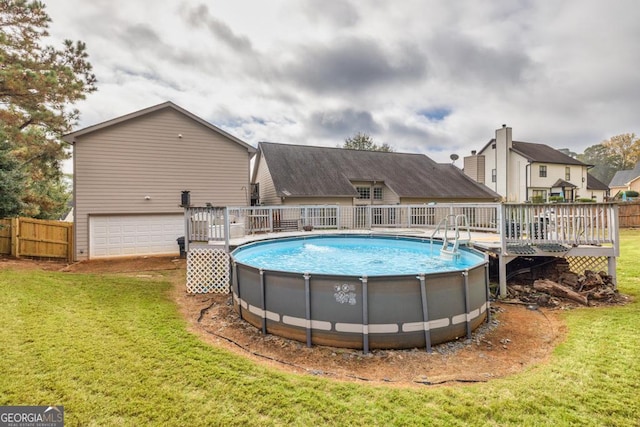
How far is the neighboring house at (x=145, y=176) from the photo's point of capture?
11688 mm

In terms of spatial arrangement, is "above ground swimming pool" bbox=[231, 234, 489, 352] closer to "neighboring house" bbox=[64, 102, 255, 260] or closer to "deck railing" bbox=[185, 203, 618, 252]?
"deck railing" bbox=[185, 203, 618, 252]

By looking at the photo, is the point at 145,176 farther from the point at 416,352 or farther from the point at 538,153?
the point at 538,153

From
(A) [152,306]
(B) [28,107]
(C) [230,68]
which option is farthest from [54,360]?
(B) [28,107]

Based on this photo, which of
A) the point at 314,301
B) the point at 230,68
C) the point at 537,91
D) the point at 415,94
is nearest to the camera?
the point at 314,301

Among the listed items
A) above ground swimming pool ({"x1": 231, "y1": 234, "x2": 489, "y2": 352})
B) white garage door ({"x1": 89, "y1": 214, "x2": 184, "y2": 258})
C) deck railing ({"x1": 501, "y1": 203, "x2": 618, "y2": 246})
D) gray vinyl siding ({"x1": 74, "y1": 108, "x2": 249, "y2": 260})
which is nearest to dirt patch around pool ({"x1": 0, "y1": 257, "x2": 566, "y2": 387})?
above ground swimming pool ({"x1": 231, "y1": 234, "x2": 489, "y2": 352})

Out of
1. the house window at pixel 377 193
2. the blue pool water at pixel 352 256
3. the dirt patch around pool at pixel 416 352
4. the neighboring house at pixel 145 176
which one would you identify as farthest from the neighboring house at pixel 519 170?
the dirt patch around pool at pixel 416 352

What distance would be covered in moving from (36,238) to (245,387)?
12.3 m

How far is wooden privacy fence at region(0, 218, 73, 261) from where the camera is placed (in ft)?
35.1

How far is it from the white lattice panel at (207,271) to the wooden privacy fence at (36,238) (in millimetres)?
7695

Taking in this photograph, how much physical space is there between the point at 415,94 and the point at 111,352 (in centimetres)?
1829

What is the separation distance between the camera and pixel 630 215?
2030cm

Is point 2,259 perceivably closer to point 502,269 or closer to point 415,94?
point 502,269

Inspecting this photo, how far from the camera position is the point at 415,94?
17672 mm

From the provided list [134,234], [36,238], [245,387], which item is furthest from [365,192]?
Answer: [245,387]
